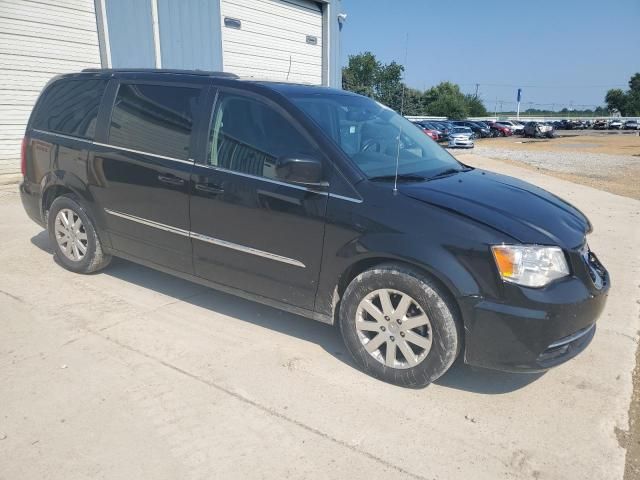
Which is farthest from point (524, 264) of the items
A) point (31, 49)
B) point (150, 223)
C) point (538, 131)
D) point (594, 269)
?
point (538, 131)

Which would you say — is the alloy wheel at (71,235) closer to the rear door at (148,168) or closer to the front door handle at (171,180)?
the rear door at (148,168)

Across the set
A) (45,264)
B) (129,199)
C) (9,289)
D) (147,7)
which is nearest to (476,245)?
(129,199)

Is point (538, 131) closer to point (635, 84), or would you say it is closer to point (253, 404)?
point (253, 404)

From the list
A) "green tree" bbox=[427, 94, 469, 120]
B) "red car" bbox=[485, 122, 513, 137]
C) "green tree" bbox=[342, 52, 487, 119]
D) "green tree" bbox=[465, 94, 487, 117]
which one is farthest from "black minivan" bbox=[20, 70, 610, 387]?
"green tree" bbox=[465, 94, 487, 117]

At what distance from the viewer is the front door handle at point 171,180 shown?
386 centimetres

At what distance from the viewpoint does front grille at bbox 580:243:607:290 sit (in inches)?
122

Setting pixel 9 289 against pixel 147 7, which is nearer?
pixel 9 289

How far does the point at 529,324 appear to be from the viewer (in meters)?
2.81

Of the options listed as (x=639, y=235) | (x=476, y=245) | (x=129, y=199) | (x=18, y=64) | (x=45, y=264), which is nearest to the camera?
(x=476, y=245)

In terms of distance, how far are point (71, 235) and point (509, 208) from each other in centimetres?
389

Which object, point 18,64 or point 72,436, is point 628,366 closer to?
point 72,436

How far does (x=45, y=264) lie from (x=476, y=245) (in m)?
4.39

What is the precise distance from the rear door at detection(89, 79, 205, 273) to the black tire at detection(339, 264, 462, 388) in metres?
1.45

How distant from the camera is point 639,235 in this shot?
288 inches
